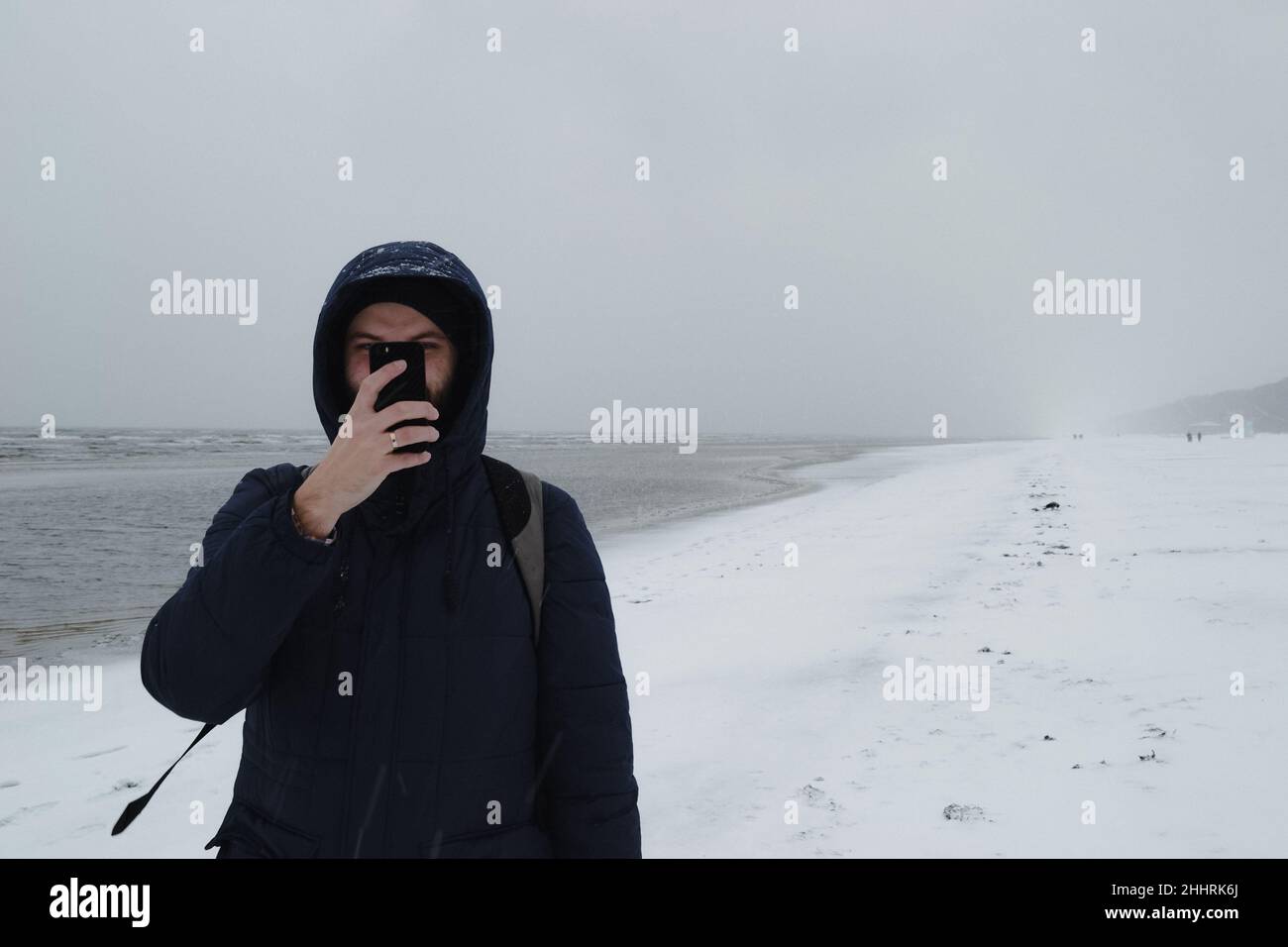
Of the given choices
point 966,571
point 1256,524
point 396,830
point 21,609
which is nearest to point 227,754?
point 396,830

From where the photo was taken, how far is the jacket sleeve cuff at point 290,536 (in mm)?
1323

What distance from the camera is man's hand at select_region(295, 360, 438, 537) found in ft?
4.23

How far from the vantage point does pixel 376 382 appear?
1319 millimetres

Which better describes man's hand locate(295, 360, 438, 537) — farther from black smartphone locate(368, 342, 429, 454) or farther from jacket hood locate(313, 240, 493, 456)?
jacket hood locate(313, 240, 493, 456)

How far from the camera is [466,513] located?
1620mm

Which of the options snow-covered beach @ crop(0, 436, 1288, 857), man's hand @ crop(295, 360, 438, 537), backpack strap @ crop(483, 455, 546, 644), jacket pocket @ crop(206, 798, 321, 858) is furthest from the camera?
snow-covered beach @ crop(0, 436, 1288, 857)

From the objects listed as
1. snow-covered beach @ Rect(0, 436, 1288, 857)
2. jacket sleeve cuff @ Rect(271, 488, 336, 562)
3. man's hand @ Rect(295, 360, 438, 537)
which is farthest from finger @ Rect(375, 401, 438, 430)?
A: snow-covered beach @ Rect(0, 436, 1288, 857)

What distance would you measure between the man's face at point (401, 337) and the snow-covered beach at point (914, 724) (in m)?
2.70

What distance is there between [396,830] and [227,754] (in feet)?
13.3

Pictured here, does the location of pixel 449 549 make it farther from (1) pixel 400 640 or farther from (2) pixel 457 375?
(2) pixel 457 375

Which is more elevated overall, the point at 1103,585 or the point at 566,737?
the point at 566,737

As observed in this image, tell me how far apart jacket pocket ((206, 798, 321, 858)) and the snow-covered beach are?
2283mm

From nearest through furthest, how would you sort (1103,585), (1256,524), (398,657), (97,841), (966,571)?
1. (398,657)
2. (97,841)
3. (1103,585)
4. (966,571)
5. (1256,524)
